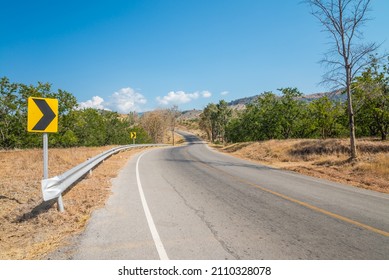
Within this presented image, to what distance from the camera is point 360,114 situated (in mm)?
28406

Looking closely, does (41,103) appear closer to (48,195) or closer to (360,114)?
(48,195)

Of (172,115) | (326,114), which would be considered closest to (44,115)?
(326,114)

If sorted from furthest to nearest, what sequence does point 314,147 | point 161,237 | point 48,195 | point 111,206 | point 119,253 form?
point 314,147, point 111,206, point 48,195, point 161,237, point 119,253

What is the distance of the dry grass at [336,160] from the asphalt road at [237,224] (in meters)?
2.88

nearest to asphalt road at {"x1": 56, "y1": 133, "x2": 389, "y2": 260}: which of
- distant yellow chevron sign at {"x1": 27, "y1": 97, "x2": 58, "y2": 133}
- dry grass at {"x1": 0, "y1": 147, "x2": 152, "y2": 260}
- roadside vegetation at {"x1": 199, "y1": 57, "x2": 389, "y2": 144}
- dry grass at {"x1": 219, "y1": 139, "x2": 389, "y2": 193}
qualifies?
dry grass at {"x1": 0, "y1": 147, "x2": 152, "y2": 260}

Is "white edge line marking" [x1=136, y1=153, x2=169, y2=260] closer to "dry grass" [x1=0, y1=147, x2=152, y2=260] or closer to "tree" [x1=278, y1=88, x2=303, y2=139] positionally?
"dry grass" [x1=0, y1=147, x2=152, y2=260]

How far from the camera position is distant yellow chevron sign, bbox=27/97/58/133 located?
19.6 ft

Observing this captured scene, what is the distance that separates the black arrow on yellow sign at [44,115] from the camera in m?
6.09

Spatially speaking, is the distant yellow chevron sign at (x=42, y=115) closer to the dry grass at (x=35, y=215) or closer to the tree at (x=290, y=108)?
the dry grass at (x=35, y=215)

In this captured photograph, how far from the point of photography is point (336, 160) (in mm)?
15562

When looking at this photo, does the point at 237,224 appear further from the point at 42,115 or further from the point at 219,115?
the point at 219,115

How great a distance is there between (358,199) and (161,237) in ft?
20.8

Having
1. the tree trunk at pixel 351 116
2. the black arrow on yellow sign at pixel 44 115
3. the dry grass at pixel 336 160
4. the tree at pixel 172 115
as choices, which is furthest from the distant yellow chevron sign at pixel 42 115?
the tree at pixel 172 115
